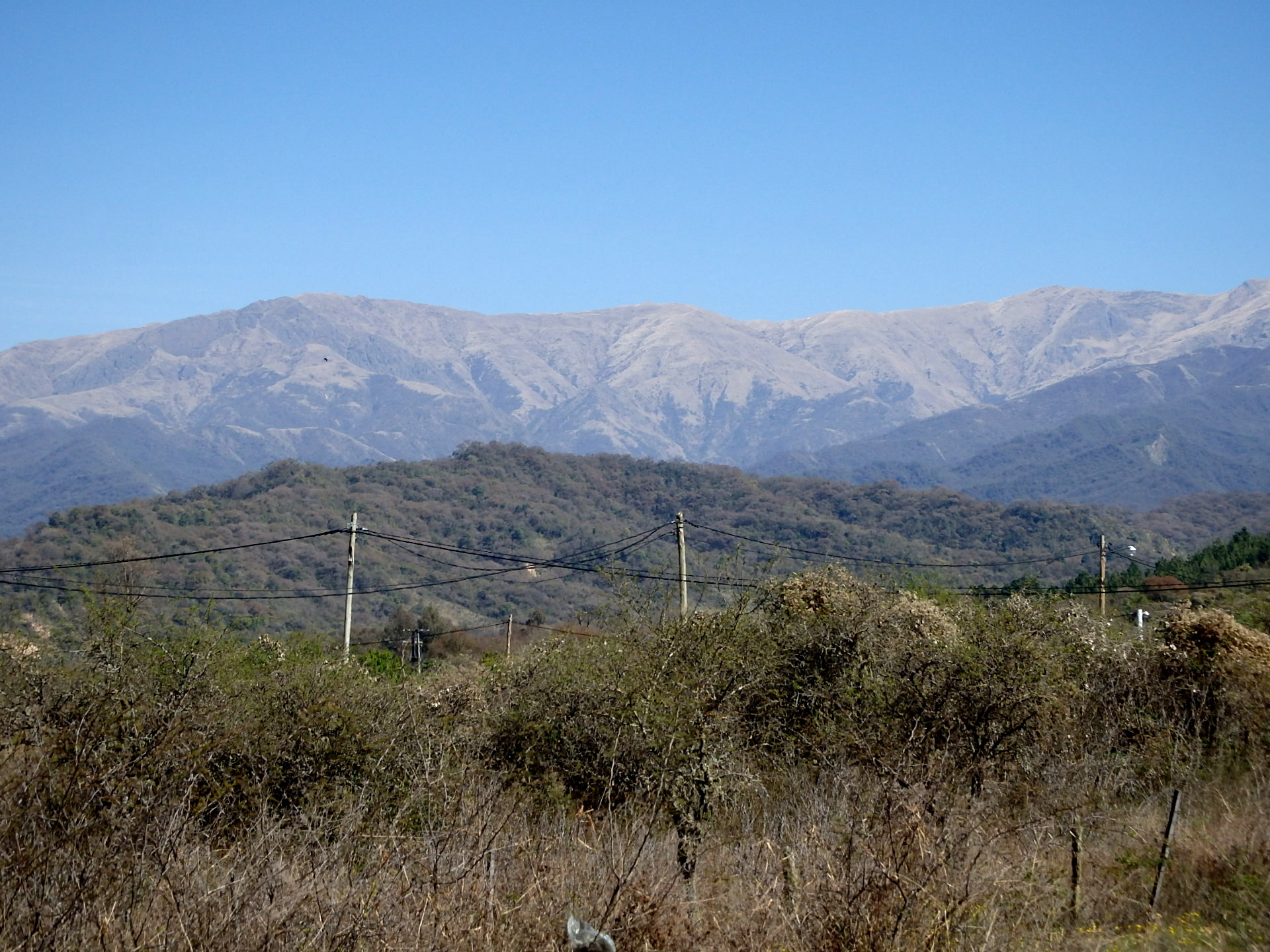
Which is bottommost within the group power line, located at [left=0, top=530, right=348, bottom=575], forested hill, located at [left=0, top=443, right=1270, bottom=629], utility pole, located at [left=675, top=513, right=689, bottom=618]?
forested hill, located at [left=0, top=443, right=1270, bottom=629]

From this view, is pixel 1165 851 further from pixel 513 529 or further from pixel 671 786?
pixel 513 529

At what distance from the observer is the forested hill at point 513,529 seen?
233 ft

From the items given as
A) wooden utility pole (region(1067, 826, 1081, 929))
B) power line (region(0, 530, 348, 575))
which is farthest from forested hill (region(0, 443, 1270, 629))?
wooden utility pole (region(1067, 826, 1081, 929))

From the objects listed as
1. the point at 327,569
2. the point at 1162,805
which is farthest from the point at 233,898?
the point at 327,569

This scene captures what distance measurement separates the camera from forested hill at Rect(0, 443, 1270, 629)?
70.9m

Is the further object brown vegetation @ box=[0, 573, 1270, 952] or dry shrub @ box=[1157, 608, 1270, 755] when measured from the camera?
dry shrub @ box=[1157, 608, 1270, 755]

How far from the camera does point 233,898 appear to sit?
5.33 meters

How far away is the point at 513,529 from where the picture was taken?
4584 inches

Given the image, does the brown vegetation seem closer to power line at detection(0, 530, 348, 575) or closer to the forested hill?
power line at detection(0, 530, 348, 575)

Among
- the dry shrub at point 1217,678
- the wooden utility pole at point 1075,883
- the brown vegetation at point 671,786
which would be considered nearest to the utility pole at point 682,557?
the brown vegetation at point 671,786

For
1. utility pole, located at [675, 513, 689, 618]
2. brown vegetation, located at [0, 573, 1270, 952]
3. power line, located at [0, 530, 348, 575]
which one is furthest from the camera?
power line, located at [0, 530, 348, 575]

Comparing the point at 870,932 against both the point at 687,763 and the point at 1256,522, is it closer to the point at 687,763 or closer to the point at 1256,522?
the point at 687,763

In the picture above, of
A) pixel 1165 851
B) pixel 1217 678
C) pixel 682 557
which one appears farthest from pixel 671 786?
pixel 682 557

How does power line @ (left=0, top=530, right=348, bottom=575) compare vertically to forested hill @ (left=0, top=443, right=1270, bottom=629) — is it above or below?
above
